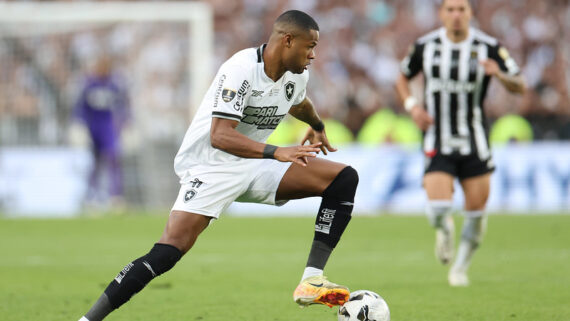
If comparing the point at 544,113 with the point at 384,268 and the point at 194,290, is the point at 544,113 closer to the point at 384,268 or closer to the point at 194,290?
the point at 384,268

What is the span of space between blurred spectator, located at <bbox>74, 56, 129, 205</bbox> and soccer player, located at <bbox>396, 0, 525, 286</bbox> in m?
10.0

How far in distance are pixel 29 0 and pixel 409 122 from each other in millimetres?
10163

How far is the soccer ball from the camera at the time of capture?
5.63m

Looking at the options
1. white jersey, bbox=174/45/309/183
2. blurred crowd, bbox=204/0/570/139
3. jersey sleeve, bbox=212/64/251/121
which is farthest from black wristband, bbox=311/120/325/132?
blurred crowd, bbox=204/0/570/139

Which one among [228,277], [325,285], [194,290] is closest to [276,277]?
[228,277]

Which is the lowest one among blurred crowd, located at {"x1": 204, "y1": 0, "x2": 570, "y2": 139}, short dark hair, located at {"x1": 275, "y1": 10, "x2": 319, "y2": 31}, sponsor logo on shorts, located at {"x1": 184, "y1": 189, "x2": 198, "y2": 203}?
sponsor logo on shorts, located at {"x1": 184, "y1": 189, "x2": 198, "y2": 203}

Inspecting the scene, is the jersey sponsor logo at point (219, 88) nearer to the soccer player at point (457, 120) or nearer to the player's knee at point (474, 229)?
the soccer player at point (457, 120)

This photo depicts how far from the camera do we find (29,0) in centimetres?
2355

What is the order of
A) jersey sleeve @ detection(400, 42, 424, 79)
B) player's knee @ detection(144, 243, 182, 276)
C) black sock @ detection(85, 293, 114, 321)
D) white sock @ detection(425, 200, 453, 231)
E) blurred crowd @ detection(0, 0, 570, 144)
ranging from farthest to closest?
blurred crowd @ detection(0, 0, 570, 144) < jersey sleeve @ detection(400, 42, 424, 79) < white sock @ detection(425, 200, 453, 231) < player's knee @ detection(144, 243, 182, 276) < black sock @ detection(85, 293, 114, 321)

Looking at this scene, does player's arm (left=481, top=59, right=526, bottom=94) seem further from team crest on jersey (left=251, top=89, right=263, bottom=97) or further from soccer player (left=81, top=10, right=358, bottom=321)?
team crest on jersey (left=251, top=89, right=263, bottom=97)

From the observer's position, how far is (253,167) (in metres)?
6.05

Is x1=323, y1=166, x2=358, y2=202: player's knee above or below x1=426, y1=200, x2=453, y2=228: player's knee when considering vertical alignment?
above

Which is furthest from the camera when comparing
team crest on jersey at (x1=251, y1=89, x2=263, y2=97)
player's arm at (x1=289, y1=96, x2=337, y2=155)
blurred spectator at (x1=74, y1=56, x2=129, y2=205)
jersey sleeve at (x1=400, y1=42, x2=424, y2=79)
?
blurred spectator at (x1=74, y1=56, x2=129, y2=205)

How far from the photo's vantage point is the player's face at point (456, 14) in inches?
327
